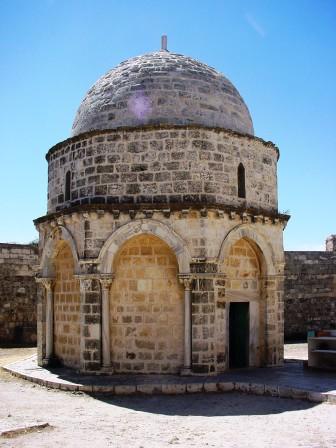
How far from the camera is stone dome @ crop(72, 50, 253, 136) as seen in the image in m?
12.4

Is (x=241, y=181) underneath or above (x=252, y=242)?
above

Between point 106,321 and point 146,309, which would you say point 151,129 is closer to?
point 146,309

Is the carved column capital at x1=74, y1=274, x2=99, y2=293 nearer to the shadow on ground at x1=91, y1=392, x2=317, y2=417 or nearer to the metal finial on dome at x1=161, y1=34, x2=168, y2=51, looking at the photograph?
the shadow on ground at x1=91, y1=392, x2=317, y2=417

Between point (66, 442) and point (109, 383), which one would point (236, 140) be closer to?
point (109, 383)

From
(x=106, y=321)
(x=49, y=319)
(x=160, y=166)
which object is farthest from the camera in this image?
(x=49, y=319)

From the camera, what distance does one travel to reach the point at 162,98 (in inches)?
492

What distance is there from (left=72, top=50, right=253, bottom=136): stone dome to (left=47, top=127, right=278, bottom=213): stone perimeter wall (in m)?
0.54

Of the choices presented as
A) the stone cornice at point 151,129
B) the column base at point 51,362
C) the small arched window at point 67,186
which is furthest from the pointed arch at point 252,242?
the column base at point 51,362

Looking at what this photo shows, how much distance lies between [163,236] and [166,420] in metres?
4.01

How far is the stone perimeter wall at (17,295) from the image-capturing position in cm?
1864

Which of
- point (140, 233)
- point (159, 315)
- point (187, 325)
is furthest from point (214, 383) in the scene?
point (140, 233)

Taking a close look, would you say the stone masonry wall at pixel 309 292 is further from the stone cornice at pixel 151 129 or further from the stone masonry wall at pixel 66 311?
the stone masonry wall at pixel 66 311

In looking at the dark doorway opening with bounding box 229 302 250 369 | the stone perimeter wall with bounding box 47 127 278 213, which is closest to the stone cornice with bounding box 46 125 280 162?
the stone perimeter wall with bounding box 47 127 278 213

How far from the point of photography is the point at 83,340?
11406 millimetres
